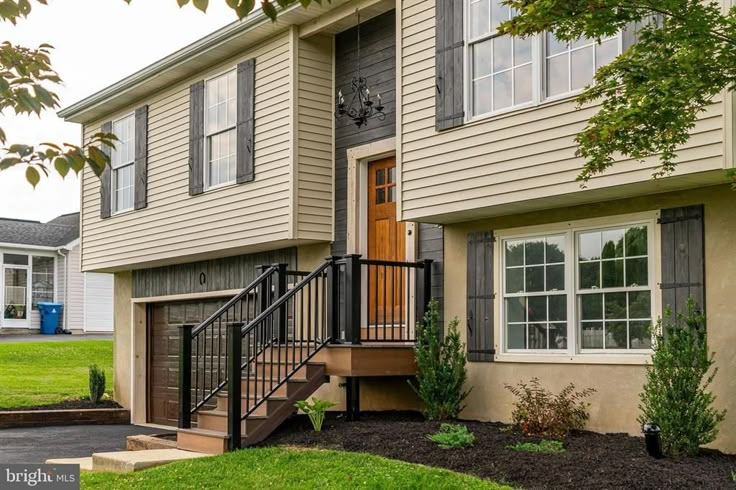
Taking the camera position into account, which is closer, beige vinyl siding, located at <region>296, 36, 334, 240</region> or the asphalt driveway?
the asphalt driveway

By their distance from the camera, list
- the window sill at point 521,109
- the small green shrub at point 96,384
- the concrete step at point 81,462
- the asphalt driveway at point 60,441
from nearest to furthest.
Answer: the window sill at point 521,109
the concrete step at point 81,462
the asphalt driveway at point 60,441
the small green shrub at point 96,384

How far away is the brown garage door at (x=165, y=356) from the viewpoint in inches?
635

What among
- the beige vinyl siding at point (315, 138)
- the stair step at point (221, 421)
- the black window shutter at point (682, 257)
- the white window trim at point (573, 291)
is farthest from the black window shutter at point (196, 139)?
the black window shutter at point (682, 257)

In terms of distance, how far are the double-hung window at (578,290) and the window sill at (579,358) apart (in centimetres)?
6

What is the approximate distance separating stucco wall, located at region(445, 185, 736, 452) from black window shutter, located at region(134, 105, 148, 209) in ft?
21.1

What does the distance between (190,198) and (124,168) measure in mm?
2678

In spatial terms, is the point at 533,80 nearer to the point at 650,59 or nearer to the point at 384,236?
the point at 650,59

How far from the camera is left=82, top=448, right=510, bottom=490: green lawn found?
7.13 meters

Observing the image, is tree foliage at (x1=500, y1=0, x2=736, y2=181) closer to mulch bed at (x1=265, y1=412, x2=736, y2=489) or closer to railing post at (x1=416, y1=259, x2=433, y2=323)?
mulch bed at (x1=265, y1=412, x2=736, y2=489)

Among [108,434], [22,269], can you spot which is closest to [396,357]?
[108,434]

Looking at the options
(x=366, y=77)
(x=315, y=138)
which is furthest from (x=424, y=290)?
(x=366, y=77)

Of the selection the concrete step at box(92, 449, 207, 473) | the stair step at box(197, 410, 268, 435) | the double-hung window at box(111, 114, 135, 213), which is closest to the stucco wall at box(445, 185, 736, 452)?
the stair step at box(197, 410, 268, 435)

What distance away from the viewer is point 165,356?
→ 54.6ft

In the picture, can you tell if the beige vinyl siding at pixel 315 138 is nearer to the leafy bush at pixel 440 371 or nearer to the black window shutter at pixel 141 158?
the leafy bush at pixel 440 371
